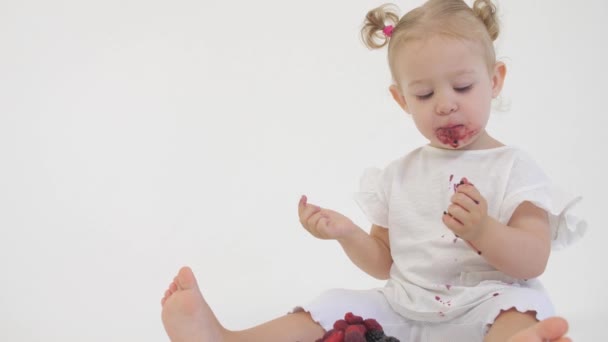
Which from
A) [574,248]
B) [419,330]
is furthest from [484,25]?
[574,248]

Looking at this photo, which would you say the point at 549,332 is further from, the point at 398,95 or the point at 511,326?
the point at 398,95

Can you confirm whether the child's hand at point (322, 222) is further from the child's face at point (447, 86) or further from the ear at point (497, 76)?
the ear at point (497, 76)

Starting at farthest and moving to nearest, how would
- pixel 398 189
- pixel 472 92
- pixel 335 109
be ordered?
1. pixel 335 109
2. pixel 398 189
3. pixel 472 92

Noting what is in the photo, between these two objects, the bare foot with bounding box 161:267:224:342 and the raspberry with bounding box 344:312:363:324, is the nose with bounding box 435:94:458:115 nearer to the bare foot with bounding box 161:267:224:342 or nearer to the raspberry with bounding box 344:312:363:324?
the raspberry with bounding box 344:312:363:324

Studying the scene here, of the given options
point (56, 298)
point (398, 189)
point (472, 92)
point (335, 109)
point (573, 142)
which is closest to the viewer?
point (472, 92)

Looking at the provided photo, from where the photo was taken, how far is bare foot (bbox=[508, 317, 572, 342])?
1.15 meters

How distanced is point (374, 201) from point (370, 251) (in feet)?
0.34

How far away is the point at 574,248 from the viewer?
2.21 m

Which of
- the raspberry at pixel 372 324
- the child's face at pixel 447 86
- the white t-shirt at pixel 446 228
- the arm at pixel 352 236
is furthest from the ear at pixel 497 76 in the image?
the raspberry at pixel 372 324

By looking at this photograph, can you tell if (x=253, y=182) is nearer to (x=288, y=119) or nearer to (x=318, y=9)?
(x=288, y=119)

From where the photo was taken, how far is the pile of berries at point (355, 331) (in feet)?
4.51

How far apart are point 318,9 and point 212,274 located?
0.95 m

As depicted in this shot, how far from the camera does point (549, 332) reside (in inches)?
45.5

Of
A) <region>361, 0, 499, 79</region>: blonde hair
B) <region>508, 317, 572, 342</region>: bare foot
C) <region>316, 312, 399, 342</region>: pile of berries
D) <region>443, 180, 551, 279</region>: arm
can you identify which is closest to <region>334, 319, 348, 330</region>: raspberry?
<region>316, 312, 399, 342</region>: pile of berries
